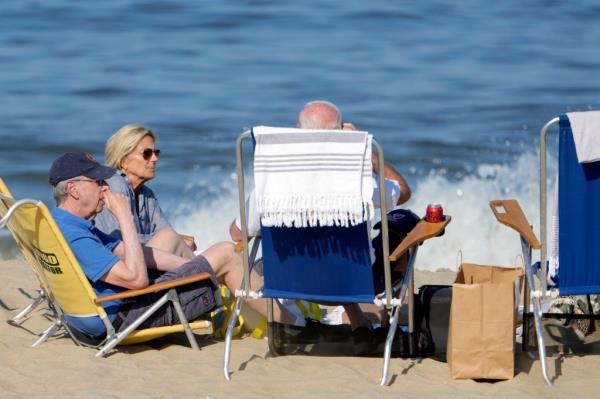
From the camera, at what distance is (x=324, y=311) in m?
6.07

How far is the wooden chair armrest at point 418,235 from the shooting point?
462 cm

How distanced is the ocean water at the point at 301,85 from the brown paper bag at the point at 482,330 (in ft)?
11.4

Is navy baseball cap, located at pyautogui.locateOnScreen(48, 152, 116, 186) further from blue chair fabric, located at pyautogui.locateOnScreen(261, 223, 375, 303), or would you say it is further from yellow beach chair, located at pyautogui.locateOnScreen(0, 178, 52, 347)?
blue chair fabric, located at pyautogui.locateOnScreen(261, 223, 375, 303)

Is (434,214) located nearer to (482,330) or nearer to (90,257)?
(482,330)

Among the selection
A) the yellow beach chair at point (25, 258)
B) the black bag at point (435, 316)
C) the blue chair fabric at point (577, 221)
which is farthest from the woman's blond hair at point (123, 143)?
the blue chair fabric at point (577, 221)

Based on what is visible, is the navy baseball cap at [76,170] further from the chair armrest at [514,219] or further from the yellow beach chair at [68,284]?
the chair armrest at [514,219]

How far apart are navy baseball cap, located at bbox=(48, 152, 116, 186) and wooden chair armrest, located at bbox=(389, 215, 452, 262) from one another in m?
1.25

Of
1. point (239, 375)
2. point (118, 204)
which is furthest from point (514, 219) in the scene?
point (118, 204)

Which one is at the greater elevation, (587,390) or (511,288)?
(511,288)

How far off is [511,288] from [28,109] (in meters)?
9.06

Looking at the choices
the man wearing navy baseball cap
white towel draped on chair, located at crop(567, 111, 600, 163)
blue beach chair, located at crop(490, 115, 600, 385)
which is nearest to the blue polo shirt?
the man wearing navy baseball cap

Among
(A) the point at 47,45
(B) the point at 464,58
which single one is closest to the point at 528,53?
(B) the point at 464,58

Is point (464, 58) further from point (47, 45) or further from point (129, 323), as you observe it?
point (129, 323)

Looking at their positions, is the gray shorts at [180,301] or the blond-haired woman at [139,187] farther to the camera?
the blond-haired woman at [139,187]
